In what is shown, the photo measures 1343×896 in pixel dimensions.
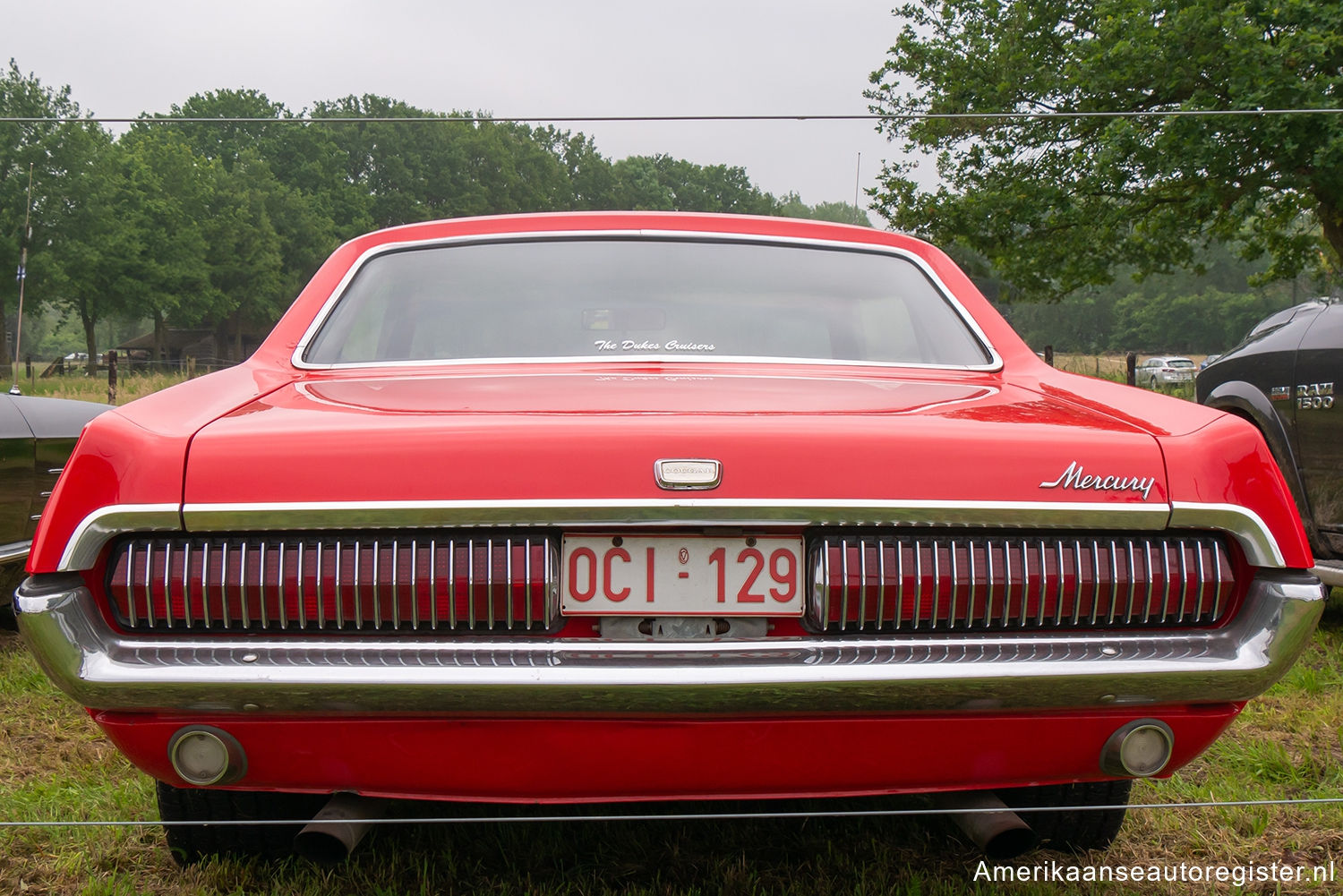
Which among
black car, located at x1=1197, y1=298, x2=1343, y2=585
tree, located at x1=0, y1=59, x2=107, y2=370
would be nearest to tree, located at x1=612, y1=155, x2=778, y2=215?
tree, located at x1=0, y1=59, x2=107, y2=370

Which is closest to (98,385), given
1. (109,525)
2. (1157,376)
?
(1157,376)

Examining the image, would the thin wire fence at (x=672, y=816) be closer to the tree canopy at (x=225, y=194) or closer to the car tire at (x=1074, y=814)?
the car tire at (x=1074, y=814)

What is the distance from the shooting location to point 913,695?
171cm

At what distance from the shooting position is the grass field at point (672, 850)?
7.68 feet

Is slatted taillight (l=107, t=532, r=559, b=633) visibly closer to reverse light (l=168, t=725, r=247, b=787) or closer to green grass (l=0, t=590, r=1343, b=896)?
reverse light (l=168, t=725, r=247, b=787)

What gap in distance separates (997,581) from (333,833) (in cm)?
123

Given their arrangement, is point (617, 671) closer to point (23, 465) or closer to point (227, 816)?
point (227, 816)

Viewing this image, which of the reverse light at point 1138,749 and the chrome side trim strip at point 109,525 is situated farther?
the reverse light at point 1138,749

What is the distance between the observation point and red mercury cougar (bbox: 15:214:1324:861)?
1.69 metres

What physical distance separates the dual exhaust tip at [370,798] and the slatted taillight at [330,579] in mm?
204

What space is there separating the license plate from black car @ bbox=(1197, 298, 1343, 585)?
11.4ft

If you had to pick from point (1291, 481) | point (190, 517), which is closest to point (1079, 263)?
point (1291, 481)

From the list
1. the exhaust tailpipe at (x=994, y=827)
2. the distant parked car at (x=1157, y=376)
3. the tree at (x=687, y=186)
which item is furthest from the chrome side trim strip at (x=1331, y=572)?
the tree at (x=687, y=186)

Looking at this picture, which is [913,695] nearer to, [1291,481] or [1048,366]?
[1048,366]
